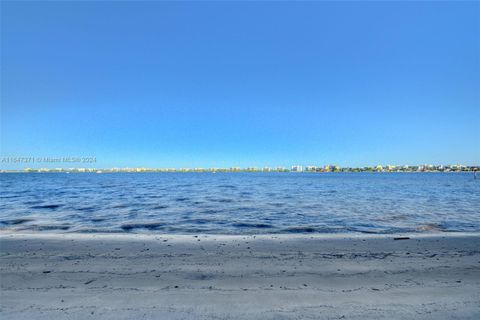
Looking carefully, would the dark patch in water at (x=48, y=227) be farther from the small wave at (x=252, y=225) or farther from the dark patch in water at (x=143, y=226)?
the small wave at (x=252, y=225)

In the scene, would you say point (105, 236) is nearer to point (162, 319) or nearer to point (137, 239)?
Answer: point (137, 239)

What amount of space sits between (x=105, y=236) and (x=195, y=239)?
3.50 m

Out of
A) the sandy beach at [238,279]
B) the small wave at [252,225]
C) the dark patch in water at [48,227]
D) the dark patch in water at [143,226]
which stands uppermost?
the sandy beach at [238,279]

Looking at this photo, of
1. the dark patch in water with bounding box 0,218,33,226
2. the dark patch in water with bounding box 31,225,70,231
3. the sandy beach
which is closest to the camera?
the sandy beach

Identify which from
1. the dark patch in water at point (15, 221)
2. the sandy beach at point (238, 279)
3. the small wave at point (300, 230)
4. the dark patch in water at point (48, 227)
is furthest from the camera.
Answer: the dark patch in water at point (15, 221)

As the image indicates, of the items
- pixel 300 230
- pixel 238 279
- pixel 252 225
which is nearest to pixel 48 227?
pixel 252 225

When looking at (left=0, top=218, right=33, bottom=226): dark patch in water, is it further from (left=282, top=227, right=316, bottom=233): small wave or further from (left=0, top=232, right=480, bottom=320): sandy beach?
(left=282, top=227, right=316, bottom=233): small wave

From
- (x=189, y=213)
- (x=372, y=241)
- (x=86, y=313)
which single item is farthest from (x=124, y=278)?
(x=189, y=213)

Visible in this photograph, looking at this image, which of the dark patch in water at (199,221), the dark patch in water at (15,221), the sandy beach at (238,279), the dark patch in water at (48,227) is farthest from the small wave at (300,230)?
the dark patch in water at (15,221)

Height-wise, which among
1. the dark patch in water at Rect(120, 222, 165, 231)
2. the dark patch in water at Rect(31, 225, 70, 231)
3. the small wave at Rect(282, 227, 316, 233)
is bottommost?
the dark patch in water at Rect(120, 222, 165, 231)

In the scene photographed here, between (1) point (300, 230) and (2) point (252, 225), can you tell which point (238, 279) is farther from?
(2) point (252, 225)

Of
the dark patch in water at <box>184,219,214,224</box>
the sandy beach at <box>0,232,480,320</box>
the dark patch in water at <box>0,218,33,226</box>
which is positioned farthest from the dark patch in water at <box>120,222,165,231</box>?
the dark patch in water at <box>0,218,33,226</box>

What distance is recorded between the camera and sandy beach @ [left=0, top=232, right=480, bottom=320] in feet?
14.6

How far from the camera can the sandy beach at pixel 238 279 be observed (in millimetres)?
4457
